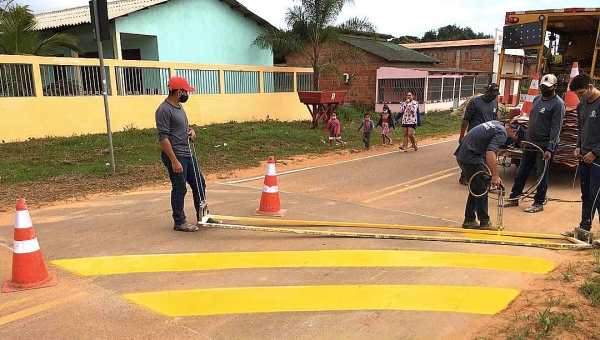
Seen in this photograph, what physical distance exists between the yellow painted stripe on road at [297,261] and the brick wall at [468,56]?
1255 inches

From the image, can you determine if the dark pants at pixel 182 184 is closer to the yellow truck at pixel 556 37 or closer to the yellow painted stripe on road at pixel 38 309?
the yellow painted stripe on road at pixel 38 309

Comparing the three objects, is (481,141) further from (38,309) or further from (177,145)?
(38,309)

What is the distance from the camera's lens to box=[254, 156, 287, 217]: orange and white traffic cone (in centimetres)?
614

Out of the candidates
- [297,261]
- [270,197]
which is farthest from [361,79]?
[297,261]

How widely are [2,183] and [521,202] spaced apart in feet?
29.0

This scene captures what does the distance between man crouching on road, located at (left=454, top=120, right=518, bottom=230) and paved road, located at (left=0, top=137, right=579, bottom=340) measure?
44 cm

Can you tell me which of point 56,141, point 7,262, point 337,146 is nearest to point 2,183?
point 56,141

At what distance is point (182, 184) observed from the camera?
17.1ft

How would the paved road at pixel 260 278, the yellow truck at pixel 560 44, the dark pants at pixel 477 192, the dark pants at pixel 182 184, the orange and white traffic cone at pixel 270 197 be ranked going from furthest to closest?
the yellow truck at pixel 560 44 < the orange and white traffic cone at pixel 270 197 < the dark pants at pixel 477 192 < the dark pants at pixel 182 184 < the paved road at pixel 260 278

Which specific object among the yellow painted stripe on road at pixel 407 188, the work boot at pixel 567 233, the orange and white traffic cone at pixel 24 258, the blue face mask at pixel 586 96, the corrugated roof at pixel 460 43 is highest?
the corrugated roof at pixel 460 43

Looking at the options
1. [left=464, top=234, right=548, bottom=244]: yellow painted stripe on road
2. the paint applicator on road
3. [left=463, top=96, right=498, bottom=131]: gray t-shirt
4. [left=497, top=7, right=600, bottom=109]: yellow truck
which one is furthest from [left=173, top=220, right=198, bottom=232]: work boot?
[left=497, top=7, right=600, bottom=109]: yellow truck

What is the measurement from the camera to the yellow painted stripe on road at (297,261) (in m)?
4.25

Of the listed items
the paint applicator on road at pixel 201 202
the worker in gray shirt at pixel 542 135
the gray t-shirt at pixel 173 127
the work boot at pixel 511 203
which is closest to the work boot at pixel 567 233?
the worker in gray shirt at pixel 542 135

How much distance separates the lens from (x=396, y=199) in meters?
7.21
